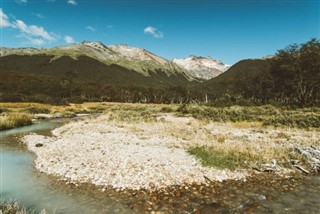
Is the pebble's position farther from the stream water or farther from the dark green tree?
the dark green tree

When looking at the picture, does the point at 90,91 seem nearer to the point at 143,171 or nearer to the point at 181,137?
the point at 181,137

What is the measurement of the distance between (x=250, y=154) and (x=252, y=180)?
14.7 ft

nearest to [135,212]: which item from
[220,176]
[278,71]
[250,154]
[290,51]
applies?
[220,176]

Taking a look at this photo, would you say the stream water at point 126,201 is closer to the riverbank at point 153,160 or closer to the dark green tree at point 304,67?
the riverbank at point 153,160

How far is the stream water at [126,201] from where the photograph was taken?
11609mm

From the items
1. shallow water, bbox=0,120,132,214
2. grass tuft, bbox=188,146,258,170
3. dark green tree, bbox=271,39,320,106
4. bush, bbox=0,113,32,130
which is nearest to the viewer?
shallow water, bbox=0,120,132,214

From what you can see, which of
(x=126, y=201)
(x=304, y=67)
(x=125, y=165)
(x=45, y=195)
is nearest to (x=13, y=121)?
(x=125, y=165)

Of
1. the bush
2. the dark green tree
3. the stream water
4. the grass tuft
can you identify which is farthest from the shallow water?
the dark green tree

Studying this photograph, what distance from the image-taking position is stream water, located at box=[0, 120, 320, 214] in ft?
38.1

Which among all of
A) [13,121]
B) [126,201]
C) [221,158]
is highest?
[13,121]

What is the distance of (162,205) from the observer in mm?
11984

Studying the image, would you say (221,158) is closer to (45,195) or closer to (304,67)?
(45,195)

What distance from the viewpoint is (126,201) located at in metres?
12.4

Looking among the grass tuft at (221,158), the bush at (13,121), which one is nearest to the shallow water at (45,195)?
the grass tuft at (221,158)
